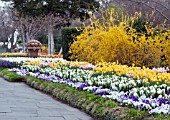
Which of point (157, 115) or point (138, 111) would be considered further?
point (138, 111)

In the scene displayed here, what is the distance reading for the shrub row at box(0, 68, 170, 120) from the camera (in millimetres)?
5109

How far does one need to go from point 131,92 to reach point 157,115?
1573mm

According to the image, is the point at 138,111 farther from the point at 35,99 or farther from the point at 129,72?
the point at 129,72

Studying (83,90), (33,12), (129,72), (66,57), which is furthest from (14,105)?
(33,12)

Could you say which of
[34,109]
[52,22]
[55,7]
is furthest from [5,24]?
[34,109]

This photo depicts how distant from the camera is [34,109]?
655 cm

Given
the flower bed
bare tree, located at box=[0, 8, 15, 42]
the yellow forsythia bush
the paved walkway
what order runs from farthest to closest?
bare tree, located at box=[0, 8, 15, 42] < the yellow forsythia bush < the paved walkway < the flower bed

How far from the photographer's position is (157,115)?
4.84 metres

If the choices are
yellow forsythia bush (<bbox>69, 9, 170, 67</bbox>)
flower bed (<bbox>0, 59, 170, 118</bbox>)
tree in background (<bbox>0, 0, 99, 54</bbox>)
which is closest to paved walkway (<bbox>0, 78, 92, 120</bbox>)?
flower bed (<bbox>0, 59, 170, 118</bbox>)

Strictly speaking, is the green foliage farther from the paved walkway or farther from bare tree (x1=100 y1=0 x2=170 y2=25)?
the paved walkway

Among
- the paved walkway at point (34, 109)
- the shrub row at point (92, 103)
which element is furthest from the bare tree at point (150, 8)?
the paved walkway at point (34, 109)

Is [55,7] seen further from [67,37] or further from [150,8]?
[67,37]

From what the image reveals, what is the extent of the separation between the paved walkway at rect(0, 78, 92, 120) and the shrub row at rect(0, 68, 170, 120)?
0.46 feet

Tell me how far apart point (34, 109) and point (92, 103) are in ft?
3.31
